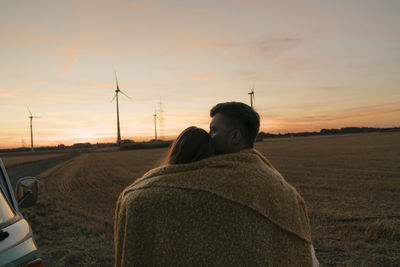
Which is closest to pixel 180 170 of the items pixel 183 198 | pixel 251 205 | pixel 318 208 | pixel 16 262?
pixel 183 198

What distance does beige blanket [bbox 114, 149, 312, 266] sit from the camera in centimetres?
152

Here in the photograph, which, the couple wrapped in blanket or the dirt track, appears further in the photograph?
the dirt track

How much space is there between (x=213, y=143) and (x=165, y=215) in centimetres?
46

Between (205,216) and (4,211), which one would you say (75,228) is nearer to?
(4,211)

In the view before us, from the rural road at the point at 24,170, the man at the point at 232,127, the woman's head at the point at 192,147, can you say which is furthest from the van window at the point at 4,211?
the rural road at the point at 24,170

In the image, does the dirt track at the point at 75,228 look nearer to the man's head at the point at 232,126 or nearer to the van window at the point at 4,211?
the van window at the point at 4,211

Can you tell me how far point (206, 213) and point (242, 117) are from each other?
582mm

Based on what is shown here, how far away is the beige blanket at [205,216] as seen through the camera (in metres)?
1.52

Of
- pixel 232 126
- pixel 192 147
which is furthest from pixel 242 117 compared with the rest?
pixel 192 147

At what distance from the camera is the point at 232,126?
1754 millimetres

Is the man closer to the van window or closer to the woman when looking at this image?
the woman

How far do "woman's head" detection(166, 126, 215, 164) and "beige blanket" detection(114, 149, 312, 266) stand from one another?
6 centimetres

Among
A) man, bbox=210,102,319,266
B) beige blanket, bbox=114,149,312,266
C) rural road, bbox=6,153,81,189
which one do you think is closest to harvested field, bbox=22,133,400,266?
man, bbox=210,102,319,266

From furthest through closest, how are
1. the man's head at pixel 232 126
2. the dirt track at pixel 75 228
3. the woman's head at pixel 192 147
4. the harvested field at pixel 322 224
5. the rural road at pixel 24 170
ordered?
the rural road at pixel 24 170, the dirt track at pixel 75 228, the harvested field at pixel 322 224, the man's head at pixel 232 126, the woman's head at pixel 192 147
